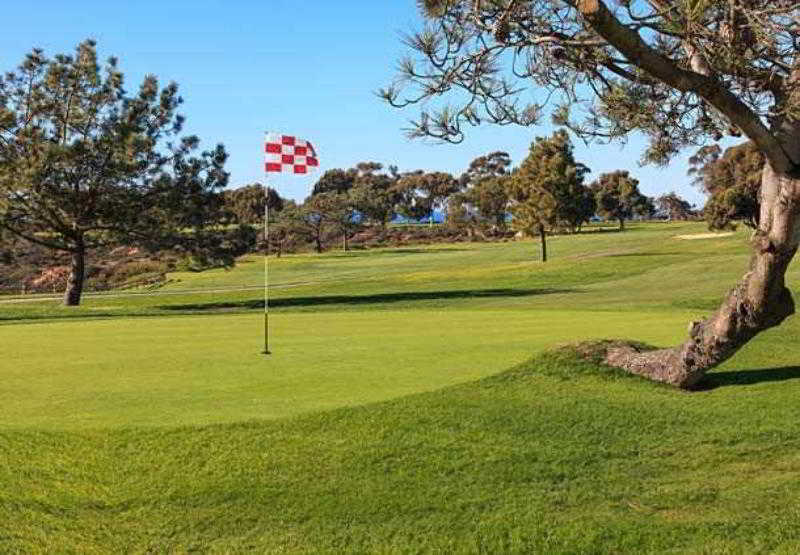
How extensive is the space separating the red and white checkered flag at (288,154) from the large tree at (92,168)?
57.9 ft

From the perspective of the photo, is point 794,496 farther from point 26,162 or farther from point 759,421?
point 26,162

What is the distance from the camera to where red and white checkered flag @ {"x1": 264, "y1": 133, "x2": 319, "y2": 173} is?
14789 mm

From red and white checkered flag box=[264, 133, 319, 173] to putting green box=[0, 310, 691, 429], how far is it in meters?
3.16

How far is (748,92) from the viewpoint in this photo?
9188 mm

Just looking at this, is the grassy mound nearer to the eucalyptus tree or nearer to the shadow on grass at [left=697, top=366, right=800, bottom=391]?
the shadow on grass at [left=697, top=366, right=800, bottom=391]

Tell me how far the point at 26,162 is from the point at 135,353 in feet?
65.1

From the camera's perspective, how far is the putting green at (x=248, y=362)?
9.09 m

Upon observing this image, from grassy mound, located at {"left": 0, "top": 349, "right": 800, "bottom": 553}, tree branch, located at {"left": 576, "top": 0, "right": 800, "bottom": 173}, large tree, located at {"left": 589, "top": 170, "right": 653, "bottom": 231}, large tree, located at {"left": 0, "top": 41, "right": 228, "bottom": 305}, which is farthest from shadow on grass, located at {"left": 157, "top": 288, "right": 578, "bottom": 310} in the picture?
large tree, located at {"left": 589, "top": 170, "right": 653, "bottom": 231}

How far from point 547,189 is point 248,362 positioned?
43.0 meters

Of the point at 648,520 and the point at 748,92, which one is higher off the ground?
the point at 748,92

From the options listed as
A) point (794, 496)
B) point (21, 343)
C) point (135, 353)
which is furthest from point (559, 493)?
point (21, 343)

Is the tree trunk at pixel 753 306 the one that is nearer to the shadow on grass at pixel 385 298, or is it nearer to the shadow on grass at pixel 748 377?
the shadow on grass at pixel 748 377

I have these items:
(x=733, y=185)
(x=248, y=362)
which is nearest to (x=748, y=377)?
(x=248, y=362)

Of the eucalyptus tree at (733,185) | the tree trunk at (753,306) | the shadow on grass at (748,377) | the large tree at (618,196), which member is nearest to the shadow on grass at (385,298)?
the eucalyptus tree at (733,185)
